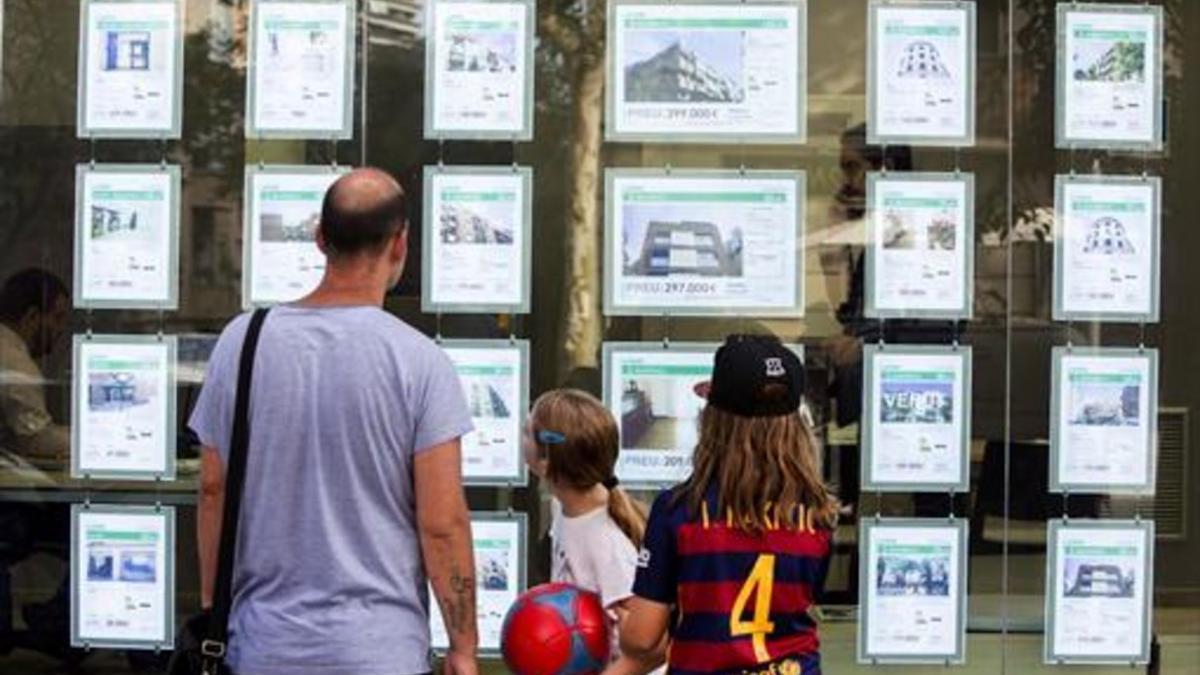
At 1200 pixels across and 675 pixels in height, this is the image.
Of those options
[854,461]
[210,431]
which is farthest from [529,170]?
[210,431]

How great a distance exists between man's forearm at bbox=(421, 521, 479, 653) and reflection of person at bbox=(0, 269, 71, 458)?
3089 mm

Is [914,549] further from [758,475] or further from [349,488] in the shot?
[349,488]

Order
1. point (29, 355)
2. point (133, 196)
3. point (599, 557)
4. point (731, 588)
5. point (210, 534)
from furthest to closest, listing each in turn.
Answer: point (29, 355) < point (133, 196) < point (599, 557) < point (210, 534) < point (731, 588)

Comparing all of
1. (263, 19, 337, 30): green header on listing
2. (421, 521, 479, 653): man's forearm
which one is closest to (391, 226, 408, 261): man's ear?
(421, 521, 479, 653): man's forearm

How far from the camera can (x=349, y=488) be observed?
3.59 m

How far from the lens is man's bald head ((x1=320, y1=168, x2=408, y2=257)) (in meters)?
3.66

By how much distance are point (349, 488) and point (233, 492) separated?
0.89 ft

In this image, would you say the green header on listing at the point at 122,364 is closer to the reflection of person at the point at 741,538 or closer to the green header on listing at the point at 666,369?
the green header on listing at the point at 666,369

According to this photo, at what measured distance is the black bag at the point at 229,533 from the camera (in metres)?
3.64

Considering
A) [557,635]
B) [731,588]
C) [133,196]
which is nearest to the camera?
[731,588]

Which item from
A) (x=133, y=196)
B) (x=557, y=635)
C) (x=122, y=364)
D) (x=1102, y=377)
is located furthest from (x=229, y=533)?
(x=1102, y=377)

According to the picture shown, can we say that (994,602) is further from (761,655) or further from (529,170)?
(761,655)

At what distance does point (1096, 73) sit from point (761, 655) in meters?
3.47

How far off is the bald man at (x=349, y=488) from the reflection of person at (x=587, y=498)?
677 millimetres
